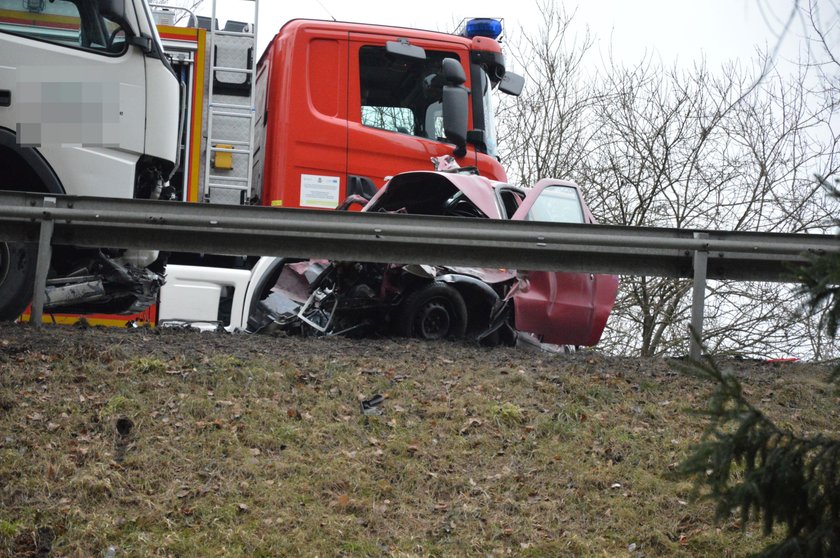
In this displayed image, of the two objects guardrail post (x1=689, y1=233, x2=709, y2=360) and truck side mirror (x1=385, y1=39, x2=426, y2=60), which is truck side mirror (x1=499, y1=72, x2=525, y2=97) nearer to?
truck side mirror (x1=385, y1=39, x2=426, y2=60)

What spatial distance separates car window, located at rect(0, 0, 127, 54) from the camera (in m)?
8.23

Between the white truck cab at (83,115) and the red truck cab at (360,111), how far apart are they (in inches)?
75.5

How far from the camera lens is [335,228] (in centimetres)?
770

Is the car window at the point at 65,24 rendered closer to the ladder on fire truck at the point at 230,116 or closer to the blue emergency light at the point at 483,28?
the ladder on fire truck at the point at 230,116

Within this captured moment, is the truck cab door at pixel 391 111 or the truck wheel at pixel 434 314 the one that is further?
the truck cab door at pixel 391 111

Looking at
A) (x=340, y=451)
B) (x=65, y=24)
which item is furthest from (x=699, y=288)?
(x=65, y=24)

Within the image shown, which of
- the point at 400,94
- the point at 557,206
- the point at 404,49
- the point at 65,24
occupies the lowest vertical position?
the point at 557,206

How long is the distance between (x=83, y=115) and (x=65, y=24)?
763 millimetres

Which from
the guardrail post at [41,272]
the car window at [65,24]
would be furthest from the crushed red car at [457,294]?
the car window at [65,24]

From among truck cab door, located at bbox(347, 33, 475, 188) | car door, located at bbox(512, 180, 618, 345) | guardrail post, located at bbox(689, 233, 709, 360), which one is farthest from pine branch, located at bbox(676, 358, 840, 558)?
truck cab door, located at bbox(347, 33, 475, 188)

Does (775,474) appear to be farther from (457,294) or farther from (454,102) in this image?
(454,102)

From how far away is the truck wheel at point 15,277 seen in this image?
301 inches

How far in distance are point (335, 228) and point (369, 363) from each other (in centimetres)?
124

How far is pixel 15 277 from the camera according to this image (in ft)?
25.2
